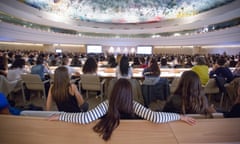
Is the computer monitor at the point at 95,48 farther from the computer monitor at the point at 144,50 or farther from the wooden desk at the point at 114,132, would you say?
the wooden desk at the point at 114,132

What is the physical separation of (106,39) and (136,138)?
2756 centimetres

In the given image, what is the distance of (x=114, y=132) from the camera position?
1.87 meters

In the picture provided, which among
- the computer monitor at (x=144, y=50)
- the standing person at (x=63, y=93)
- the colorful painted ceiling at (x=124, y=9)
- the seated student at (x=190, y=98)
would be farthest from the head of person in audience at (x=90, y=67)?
the computer monitor at (x=144, y=50)

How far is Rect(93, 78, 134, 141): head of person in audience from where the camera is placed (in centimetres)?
183

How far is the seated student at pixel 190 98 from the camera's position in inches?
90.0

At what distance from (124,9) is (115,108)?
2525 cm

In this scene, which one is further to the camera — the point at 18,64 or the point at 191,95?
the point at 18,64

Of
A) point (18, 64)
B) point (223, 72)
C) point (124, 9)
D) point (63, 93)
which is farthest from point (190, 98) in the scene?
point (124, 9)

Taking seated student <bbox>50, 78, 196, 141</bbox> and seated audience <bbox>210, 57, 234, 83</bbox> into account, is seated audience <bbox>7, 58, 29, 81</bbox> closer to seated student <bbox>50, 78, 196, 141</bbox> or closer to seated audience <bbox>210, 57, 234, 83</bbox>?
seated student <bbox>50, 78, 196, 141</bbox>

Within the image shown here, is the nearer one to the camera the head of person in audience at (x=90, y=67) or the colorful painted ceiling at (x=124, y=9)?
the head of person in audience at (x=90, y=67)

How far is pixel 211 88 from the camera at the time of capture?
16.8 ft

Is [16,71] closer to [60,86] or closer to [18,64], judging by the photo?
Result: [18,64]

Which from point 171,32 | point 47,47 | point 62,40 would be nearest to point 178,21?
point 171,32

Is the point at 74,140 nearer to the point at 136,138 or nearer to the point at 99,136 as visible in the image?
the point at 99,136
